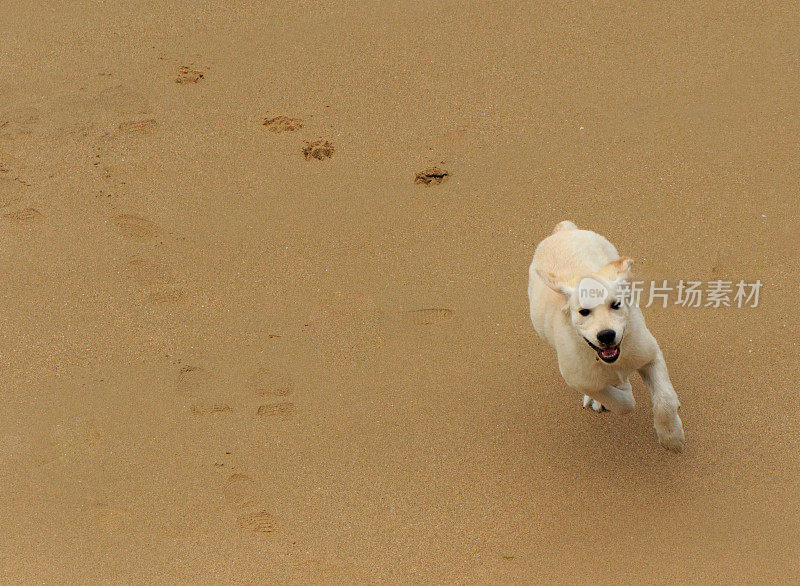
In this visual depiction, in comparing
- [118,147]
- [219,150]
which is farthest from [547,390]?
[118,147]

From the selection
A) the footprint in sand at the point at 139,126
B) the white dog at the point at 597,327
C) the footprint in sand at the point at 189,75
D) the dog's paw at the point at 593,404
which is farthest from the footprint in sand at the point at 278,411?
the footprint in sand at the point at 189,75

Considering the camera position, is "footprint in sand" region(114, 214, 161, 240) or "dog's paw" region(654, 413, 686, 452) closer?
"dog's paw" region(654, 413, 686, 452)

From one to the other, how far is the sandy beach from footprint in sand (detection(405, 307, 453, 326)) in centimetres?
2

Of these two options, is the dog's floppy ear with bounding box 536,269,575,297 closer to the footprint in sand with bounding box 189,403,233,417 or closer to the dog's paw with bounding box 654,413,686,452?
the dog's paw with bounding box 654,413,686,452

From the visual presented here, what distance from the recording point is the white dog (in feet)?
16.1

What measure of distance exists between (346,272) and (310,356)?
34.8 inches

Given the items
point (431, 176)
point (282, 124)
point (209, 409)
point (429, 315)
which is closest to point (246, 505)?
point (209, 409)

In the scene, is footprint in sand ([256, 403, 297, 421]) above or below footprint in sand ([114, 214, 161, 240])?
below

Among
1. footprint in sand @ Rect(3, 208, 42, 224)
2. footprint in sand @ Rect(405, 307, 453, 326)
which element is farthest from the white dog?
footprint in sand @ Rect(3, 208, 42, 224)

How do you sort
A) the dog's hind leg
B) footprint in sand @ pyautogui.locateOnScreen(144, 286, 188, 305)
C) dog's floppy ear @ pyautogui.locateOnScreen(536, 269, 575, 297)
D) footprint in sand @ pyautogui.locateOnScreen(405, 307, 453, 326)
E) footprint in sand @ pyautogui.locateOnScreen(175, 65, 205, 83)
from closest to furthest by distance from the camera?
dog's floppy ear @ pyautogui.locateOnScreen(536, 269, 575, 297)
the dog's hind leg
footprint in sand @ pyautogui.locateOnScreen(405, 307, 453, 326)
footprint in sand @ pyautogui.locateOnScreen(144, 286, 188, 305)
footprint in sand @ pyautogui.locateOnScreen(175, 65, 205, 83)

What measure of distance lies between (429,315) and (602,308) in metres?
2.38

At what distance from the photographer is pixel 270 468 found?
20.8ft

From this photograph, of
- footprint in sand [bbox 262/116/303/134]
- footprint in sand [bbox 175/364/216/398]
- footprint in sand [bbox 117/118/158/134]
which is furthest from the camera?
footprint in sand [bbox 117/118/158/134]

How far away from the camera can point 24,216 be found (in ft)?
27.5
